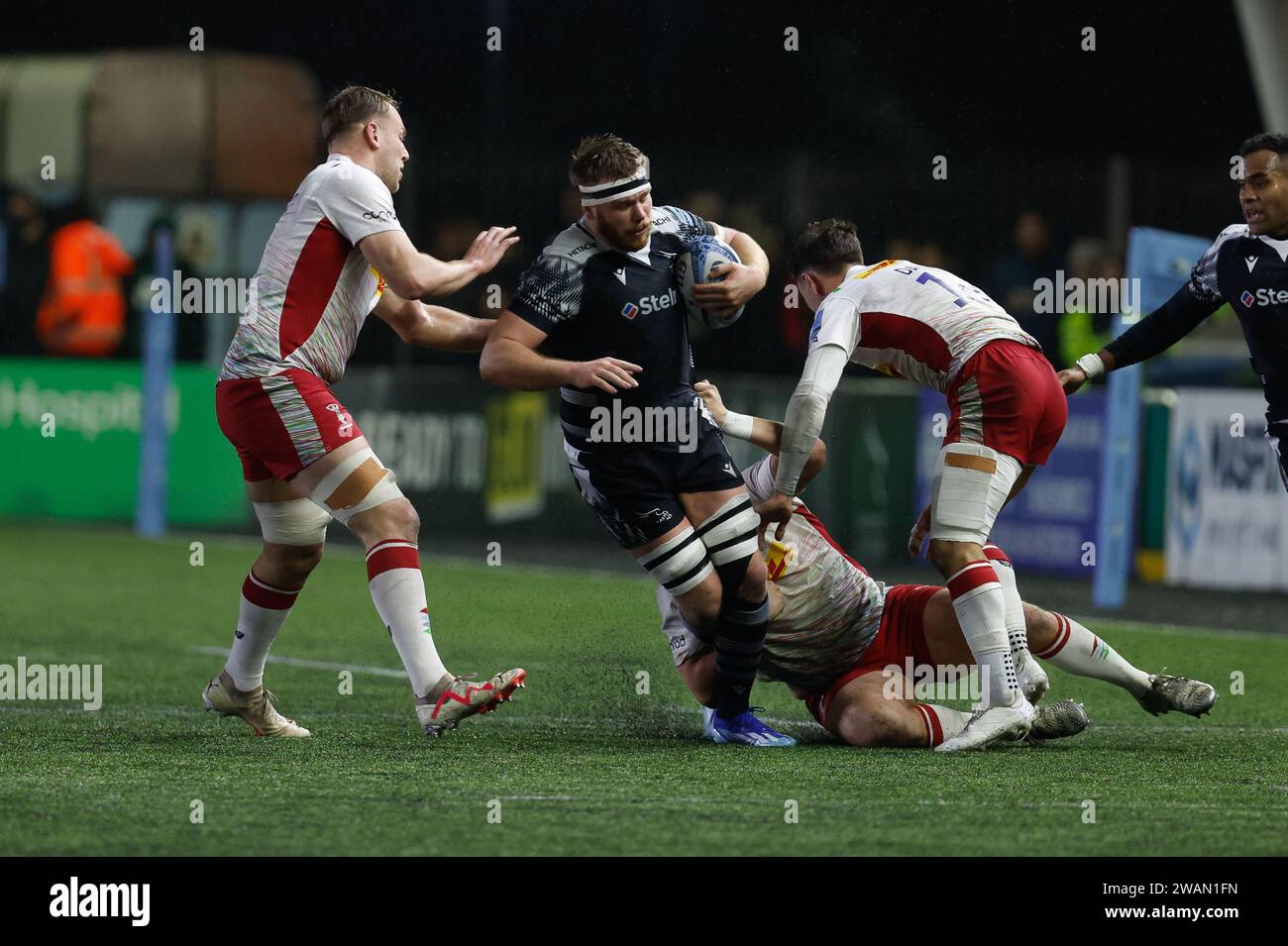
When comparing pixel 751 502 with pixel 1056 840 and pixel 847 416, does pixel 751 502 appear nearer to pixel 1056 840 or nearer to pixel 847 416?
pixel 1056 840

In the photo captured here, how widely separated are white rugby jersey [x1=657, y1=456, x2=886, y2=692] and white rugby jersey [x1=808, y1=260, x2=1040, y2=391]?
0.60 meters

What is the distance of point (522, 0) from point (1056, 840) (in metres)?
11.7

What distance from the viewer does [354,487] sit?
6141mm

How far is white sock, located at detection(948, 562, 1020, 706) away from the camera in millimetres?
6199

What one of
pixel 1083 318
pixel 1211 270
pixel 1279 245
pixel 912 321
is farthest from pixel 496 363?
pixel 1083 318

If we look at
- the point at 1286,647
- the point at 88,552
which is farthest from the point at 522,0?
the point at 1286,647

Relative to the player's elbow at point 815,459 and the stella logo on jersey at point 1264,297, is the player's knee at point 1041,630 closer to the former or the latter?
the player's elbow at point 815,459

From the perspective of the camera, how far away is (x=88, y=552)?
45.7 ft

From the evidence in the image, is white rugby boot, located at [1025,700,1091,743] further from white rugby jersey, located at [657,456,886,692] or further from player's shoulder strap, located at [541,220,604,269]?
player's shoulder strap, located at [541,220,604,269]

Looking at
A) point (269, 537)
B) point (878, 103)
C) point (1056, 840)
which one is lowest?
point (1056, 840)

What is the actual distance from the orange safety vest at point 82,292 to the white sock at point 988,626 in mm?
13452

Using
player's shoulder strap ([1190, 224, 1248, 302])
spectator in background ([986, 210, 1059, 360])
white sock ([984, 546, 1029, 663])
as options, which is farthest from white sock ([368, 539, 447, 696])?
spectator in background ([986, 210, 1059, 360])

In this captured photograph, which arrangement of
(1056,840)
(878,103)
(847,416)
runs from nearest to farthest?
(1056,840), (847,416), (878,103)

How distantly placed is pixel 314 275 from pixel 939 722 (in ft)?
8.08
